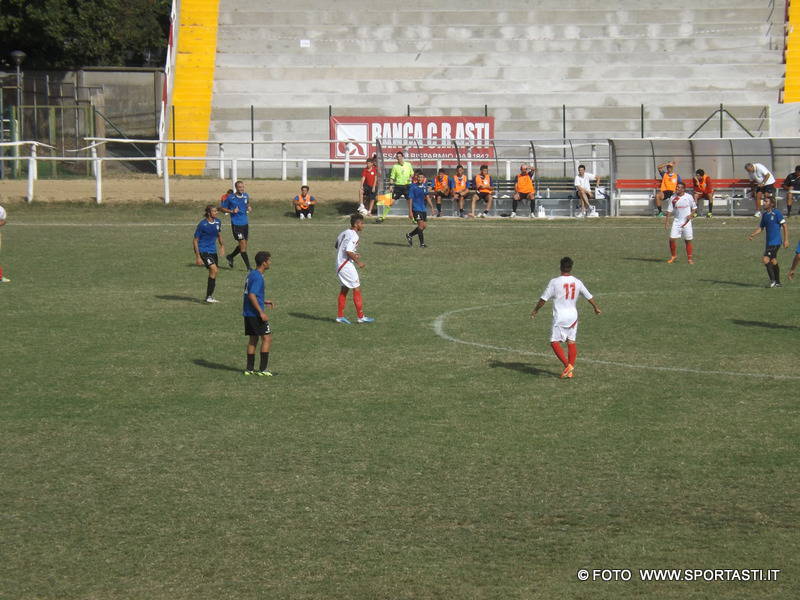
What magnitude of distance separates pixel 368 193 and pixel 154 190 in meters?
7.88

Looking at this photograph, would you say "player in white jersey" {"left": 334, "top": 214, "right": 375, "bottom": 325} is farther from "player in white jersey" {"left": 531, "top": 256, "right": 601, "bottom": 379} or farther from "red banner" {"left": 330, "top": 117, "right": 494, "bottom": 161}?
"red banner" {"left": 330, "top": 117, "right": 494, "bottom": 161}

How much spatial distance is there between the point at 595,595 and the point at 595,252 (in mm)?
21124

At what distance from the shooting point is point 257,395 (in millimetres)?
14758

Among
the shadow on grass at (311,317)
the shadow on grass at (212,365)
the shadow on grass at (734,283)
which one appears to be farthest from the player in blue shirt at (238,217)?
the shadow on grass at (734,283)

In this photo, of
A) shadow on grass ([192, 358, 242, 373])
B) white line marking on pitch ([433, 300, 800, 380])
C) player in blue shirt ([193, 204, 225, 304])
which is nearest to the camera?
white line marking on pitch ([433, 300, 800, 380])

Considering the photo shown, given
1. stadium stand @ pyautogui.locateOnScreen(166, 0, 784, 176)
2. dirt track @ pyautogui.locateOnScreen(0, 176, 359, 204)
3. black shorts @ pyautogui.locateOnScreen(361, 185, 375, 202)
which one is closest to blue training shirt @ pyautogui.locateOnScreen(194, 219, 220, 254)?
black shorts @ pyautogui.locateOnScreen(361, 185, 375, 202)

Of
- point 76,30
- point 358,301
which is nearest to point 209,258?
point 358,301

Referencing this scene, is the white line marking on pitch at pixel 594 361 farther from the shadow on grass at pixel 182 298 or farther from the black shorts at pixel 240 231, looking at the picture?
the black shorts at pixel 240 231

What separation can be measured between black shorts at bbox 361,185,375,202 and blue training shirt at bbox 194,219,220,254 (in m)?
14.2

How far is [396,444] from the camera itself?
41.2ft

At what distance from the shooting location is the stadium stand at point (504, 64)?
49844 mm

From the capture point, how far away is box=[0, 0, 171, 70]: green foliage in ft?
179

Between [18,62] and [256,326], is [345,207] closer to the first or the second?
[18,62]

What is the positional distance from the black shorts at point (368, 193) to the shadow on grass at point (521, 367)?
20.2 metres
